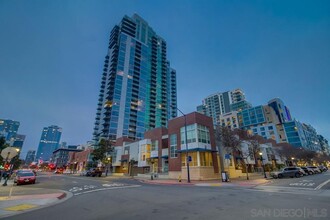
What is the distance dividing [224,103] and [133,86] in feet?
312

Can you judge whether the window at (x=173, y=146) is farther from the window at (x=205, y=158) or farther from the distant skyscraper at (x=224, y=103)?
the distant skyscraper at (x=224, y=103)

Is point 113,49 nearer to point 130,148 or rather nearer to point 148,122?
point 148,122

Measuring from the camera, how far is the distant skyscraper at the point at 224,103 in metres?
151

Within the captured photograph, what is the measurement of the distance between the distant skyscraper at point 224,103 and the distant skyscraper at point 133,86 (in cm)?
5154

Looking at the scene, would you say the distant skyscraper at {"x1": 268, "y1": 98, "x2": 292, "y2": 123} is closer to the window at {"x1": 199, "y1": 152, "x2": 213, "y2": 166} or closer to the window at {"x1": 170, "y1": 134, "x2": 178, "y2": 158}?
the window at {"x1": 199, "y1": 152, "x2": 213, "y2": 166}

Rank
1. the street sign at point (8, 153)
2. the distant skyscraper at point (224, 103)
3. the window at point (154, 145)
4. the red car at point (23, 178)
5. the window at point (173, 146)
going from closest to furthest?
1. the street sign at point (8, 153)
2. the red car at point (23, 178)
3. the window at point (173, 146)
4. the window at point (154, 145)
5. the distant skyscraper at point (224, 103)

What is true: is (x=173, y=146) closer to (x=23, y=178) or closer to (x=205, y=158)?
(x=205, y=158)

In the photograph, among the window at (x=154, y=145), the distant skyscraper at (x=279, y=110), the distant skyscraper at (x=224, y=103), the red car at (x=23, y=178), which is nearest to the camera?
the red car at (x=23, y=178)

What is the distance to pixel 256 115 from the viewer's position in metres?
122

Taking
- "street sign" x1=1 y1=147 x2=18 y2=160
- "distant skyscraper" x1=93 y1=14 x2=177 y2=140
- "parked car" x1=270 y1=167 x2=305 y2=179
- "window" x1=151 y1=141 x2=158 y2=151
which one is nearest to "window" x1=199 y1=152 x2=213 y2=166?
"parked car" x1=270 y1=167 x2=305 y2=179

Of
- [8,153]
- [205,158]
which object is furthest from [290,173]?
[8,153]

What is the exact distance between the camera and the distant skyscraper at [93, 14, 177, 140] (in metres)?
93.2

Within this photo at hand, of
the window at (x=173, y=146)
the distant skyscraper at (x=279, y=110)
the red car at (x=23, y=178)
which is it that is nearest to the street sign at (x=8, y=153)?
the red car at (x=23, y=178)

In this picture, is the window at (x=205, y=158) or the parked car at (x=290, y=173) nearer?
the parked car at (x=290, y=173)
